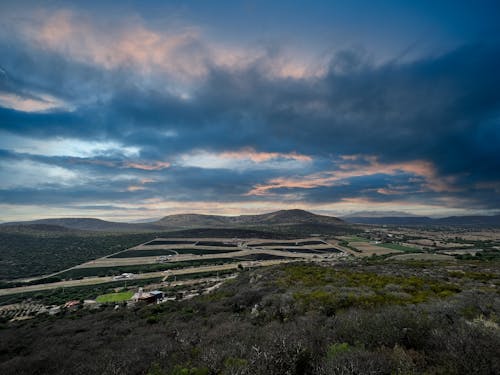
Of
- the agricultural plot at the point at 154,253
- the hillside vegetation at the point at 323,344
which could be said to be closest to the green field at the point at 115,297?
the hillside vegetation at the point at 323,344

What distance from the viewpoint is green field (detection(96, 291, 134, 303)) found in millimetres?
42388

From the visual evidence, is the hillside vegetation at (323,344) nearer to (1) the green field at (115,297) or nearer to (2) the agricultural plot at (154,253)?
(1) the green field at (115,297)

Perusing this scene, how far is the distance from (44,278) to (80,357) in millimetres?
76390

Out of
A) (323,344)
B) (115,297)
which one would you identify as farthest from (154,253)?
(323,344)

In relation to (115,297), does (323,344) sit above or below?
above

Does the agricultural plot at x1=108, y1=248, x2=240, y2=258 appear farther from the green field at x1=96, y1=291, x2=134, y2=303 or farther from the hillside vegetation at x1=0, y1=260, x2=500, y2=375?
the hillside vegetation at x1=0, y1=260, x2=500, y2=375

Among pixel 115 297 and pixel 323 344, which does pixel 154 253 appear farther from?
pixel 323 344

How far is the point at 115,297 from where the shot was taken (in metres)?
44.6

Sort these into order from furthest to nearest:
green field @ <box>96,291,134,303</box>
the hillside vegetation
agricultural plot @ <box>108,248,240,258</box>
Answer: agricultural plot @ <box>108,248,240,258</box> < green field @ <box>96,291,134,303</box> < the hillside vegetation

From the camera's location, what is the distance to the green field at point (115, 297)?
139 ft

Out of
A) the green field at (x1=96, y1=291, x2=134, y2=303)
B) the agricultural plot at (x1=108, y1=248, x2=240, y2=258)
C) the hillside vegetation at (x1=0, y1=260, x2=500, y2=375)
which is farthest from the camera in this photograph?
the agricultural plot at (x1=108, y1=248, x2=240, y2=258)

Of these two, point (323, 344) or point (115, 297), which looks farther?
point (115, 297)

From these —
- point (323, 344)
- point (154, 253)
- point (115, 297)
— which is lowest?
point (154, 253)

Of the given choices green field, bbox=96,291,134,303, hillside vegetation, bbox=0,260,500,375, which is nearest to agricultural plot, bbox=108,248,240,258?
green field, bbox=96,291,134,303
